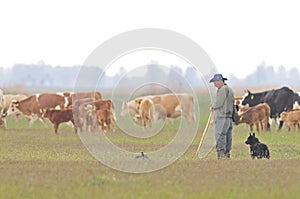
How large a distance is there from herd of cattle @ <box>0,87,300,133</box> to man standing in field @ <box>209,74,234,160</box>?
7.54m

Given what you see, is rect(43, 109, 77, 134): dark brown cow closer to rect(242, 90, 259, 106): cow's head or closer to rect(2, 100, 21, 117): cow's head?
rect(2, 100, 21, 117): cow's head

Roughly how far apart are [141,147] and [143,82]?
372 cm

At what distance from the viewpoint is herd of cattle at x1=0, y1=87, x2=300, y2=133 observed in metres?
29.3

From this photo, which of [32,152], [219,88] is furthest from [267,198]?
[32,152]

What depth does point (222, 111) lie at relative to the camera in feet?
56.4

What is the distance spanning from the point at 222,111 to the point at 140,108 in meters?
15.0

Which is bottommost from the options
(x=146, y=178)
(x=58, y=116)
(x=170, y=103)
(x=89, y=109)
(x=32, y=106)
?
(x=146, y=178)

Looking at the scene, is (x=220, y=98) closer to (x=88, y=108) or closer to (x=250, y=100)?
(x=88, y=108)

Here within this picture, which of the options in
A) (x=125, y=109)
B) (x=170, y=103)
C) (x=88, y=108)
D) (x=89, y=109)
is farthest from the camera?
(x=170, y=103)

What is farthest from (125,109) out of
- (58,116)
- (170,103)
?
(170,103)

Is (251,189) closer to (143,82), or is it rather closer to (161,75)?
(143,82)

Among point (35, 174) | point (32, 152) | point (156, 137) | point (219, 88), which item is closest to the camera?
point (35, 174)

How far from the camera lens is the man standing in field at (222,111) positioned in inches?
673

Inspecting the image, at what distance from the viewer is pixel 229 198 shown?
35.7 feet
